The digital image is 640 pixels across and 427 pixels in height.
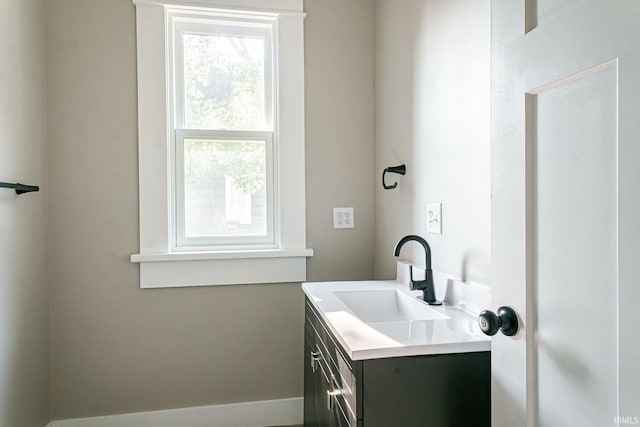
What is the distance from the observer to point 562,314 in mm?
785

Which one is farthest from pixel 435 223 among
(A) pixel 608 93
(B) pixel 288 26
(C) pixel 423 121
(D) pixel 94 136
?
(D) pixel 94 136

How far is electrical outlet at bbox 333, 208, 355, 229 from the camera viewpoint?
89.8 inches

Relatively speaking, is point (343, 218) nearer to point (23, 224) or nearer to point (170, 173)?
point (170, 173)

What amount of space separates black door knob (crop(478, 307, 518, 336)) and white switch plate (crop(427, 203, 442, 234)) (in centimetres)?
68

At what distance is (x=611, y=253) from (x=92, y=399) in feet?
7.51

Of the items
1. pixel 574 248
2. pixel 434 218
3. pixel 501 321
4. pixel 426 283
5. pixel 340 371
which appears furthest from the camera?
pixel 434 218

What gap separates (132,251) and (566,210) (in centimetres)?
193

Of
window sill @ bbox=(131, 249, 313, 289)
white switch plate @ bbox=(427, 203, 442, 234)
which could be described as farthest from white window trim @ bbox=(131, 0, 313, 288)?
white switch plate @ bbox=(427, 203, 442, 234)

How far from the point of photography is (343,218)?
229 cm

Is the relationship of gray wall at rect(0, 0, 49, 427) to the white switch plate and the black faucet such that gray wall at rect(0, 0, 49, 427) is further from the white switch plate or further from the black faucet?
the white switch plate

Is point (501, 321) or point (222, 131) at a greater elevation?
point (222, 131)

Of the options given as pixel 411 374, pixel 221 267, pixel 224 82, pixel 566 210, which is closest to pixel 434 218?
pixel 411 374

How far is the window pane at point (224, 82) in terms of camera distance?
2.18m

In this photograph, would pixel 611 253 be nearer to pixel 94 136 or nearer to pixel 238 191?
pixel 238 191
